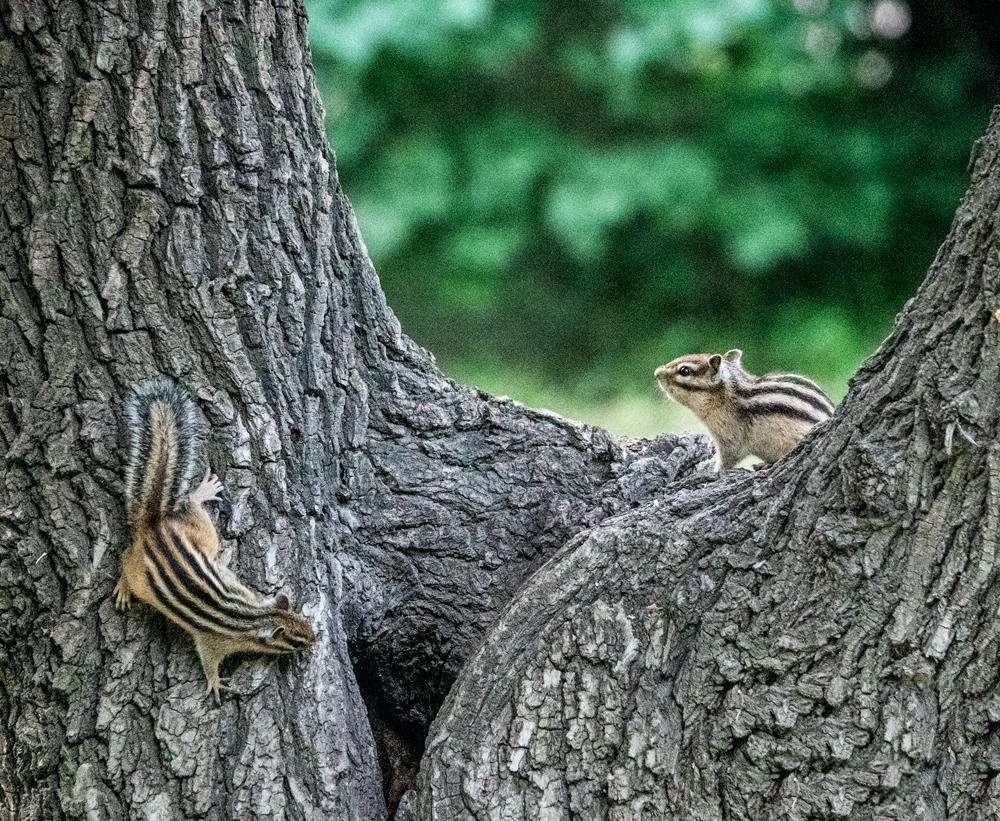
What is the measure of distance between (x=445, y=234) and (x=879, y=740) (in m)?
6.69

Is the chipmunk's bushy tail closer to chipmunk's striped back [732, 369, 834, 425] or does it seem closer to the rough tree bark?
the rough tree bark

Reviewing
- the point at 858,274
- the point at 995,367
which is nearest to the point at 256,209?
the point at 995,367

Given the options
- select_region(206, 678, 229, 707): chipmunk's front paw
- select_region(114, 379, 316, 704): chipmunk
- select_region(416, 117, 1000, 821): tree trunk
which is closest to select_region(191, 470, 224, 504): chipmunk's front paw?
select_region(114, 379, 316, 704): chipmunk

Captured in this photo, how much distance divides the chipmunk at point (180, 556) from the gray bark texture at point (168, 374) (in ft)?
0.14

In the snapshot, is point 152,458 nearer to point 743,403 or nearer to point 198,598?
point 198,598

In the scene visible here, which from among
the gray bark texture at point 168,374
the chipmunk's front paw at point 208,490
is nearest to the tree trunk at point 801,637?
the gray bark texture at point 168,374

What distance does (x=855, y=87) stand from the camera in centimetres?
873

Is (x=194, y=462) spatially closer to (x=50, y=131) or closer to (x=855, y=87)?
(x=50, y=131)

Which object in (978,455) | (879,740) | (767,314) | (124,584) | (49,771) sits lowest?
(49,771)

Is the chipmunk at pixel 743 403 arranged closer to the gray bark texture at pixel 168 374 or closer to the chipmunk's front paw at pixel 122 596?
the gray bark texture at pixel 168 374

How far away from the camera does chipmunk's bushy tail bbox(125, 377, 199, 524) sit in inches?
100.0

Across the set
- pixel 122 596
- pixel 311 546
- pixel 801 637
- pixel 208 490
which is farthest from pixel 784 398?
pixel 122 596

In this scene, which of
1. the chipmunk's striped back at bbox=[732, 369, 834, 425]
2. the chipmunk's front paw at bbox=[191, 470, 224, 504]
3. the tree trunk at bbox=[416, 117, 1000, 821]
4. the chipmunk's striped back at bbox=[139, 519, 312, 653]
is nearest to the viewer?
the tree trunk at bbox=[416, 117, 1000, 821]

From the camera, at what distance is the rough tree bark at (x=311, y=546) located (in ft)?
7.43
